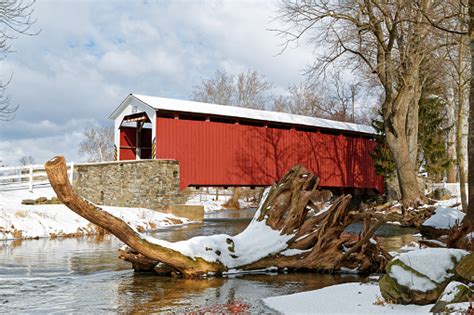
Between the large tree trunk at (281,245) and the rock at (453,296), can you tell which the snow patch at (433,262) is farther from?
the large tree trunk at (281,245)

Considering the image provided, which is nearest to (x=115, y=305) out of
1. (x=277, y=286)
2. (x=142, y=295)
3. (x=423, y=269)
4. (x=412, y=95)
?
(x=142, y=295)

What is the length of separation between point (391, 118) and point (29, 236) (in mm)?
13063

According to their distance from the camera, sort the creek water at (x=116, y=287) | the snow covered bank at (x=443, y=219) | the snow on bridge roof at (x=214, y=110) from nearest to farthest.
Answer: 1. the creek water at (x=116, y=287)
2. the snow covered bank at (x=443, y=219)
3. the snow on bridge roof at (x=214, y=110)

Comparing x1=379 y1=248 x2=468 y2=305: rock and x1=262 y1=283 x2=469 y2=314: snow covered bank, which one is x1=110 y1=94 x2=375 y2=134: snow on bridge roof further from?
x1=379 y1=248 x2=468 y2=305: rock

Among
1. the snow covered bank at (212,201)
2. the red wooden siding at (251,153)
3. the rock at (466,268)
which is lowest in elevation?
the snow covered bank at (212,201)

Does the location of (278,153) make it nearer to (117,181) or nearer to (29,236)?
(117,181)

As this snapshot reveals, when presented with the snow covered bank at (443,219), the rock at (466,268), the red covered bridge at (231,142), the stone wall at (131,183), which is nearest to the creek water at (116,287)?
the rock at (466,268)

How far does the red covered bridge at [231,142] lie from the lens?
21.3 m

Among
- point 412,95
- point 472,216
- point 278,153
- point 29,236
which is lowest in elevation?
point 29,236

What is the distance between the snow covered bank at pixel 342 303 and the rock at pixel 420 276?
0.30ft

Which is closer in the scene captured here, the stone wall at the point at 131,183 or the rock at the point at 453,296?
the rock at the point at 453,296

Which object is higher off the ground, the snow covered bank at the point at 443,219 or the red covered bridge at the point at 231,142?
the red covered bridge at the point at 231,142

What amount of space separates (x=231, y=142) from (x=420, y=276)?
18.3 meters

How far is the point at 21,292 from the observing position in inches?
249
